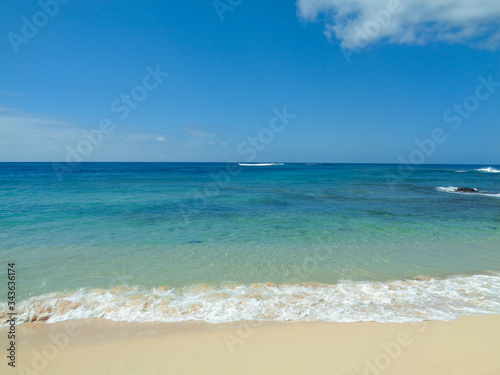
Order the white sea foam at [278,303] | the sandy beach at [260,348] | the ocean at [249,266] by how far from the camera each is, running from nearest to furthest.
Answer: the sandy beach at [260,348] → the white sea foam at [278,303] → the ocean at [249,266]

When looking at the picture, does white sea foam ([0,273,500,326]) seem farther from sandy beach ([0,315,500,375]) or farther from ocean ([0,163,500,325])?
sandy beach ([0,315,500,375])

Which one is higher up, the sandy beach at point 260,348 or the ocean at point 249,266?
the ocean at point 249,266

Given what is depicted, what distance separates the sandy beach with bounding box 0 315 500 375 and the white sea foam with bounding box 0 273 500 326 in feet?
0.82

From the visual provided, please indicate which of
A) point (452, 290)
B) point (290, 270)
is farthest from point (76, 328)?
point (452, 290)

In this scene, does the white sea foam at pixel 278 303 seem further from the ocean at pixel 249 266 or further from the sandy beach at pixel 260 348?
the sandy beach at pixel 260 348

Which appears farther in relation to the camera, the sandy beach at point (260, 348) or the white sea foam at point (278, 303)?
the white sea foam at point (278, 303)

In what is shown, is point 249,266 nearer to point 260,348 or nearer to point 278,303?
point 278,303

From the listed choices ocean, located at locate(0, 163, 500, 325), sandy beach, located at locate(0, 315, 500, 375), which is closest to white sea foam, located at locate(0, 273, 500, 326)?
ocean, located at locate(0, 163, 500, 325)

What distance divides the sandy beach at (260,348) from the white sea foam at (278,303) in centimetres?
25

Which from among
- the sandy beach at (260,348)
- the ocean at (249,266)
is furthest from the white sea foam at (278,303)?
the sandy beach at (260,348)

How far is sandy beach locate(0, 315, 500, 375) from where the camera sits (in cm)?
409

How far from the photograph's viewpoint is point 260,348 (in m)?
4.52

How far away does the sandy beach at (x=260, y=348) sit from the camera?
161 inches

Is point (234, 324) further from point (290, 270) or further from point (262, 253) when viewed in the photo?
point (262, 253)
